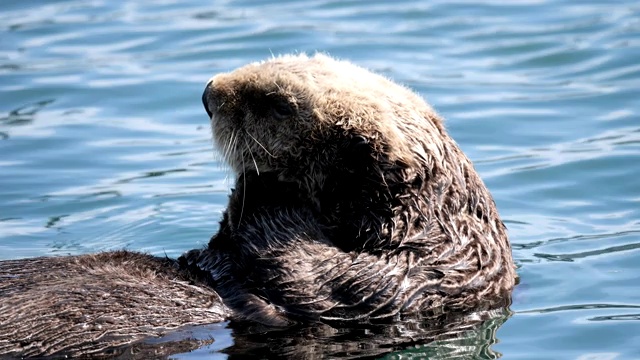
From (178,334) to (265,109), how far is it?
4.08 feet

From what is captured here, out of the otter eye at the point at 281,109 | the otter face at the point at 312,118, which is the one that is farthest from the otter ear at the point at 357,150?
the otter eye at the point at 281,109

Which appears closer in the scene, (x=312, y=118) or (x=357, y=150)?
(x=357, y=150)

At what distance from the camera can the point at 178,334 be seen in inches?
209

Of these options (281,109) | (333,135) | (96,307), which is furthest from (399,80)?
(96,307)

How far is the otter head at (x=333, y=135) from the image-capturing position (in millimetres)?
5590

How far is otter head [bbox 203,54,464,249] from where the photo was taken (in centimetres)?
559

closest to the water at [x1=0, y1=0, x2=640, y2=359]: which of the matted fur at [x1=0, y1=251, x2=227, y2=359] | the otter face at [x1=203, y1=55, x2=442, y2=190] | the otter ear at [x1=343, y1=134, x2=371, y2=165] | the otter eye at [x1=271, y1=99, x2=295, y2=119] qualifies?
the matted fur at [x1=0, y1=251, x2=227, y2=359]

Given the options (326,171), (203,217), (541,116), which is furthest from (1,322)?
(541,116)

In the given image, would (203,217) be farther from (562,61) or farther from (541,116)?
(562,61)

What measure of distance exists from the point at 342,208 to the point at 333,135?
0.36 m

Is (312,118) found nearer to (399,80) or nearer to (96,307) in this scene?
(96,307)

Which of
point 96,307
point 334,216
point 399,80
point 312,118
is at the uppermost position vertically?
point 399,80

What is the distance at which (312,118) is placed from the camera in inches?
226

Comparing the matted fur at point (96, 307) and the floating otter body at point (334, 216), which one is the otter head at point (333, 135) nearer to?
the floating otter body at point (334, 216)
